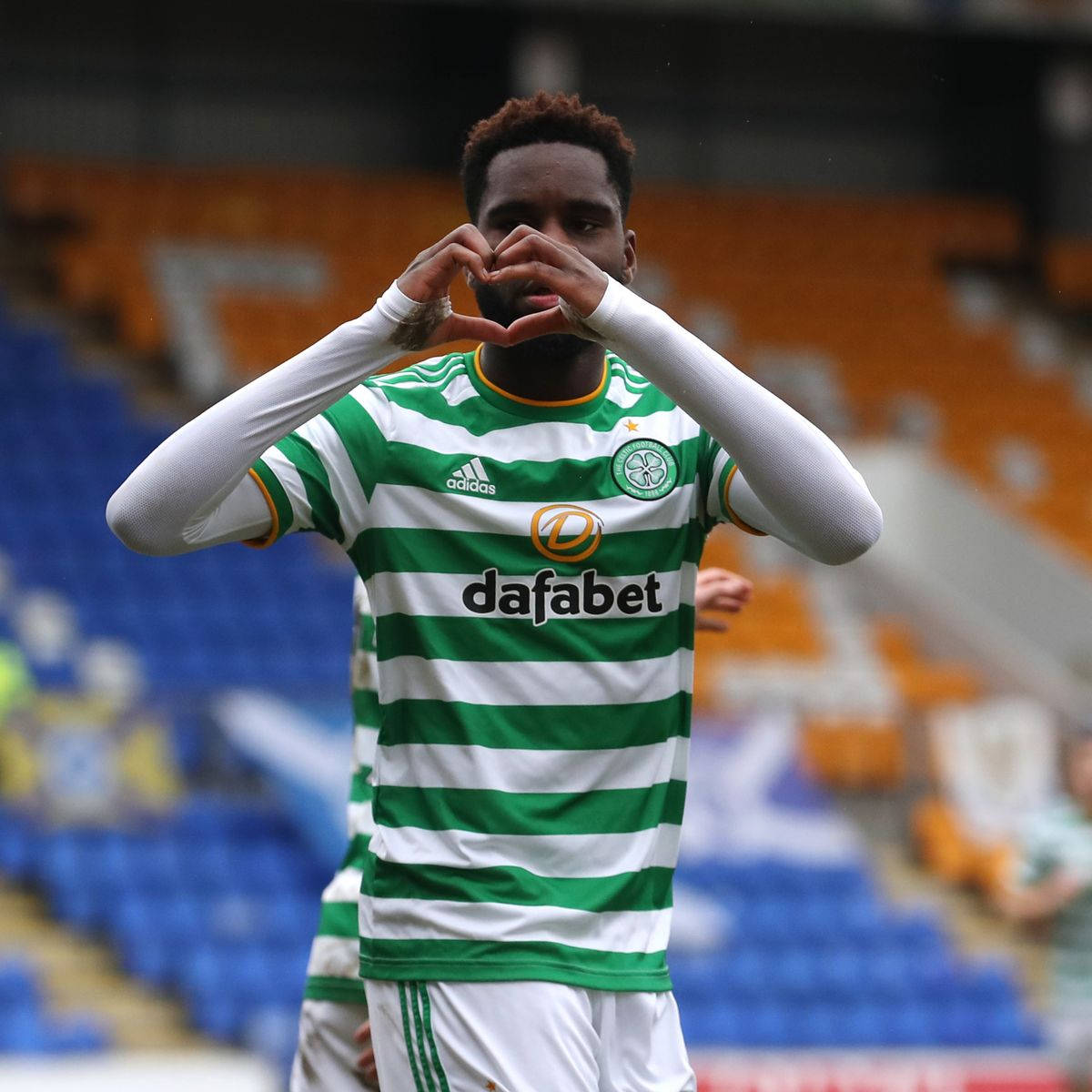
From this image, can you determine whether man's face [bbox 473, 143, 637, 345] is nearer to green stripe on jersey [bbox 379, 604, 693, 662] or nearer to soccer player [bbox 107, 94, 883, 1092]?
soccer player [bbox 107, 94, 883, 1092]

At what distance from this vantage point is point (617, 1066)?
2.42m

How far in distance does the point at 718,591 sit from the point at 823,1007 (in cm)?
649

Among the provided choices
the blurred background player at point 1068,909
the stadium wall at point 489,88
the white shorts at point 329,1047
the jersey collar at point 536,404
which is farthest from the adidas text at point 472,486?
the stadium wall at point 489,88

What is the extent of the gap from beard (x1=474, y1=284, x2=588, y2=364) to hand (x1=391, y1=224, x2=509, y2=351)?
3 cm

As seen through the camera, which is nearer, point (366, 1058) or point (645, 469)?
point (645, 469)

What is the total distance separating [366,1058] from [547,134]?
1.48 metres

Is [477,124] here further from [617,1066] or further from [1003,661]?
[1003,661]

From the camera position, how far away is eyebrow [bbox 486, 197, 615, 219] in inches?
96.7

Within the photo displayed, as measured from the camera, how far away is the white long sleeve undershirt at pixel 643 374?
2.35 meters

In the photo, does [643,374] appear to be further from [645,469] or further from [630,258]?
[630,258]

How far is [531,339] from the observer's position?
2.51 metres

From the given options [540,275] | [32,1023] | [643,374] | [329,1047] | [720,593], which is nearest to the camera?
[540,275]

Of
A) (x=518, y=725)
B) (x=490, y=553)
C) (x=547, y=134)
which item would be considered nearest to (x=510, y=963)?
(x=518, y=725)

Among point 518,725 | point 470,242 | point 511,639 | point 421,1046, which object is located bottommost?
point 421,1046
